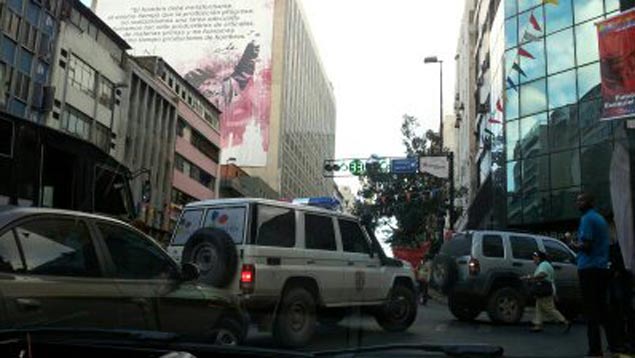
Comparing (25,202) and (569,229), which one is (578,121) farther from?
(25,202)

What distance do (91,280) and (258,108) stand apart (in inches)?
3501

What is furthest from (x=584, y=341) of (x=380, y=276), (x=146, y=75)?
(x=146, y=75)

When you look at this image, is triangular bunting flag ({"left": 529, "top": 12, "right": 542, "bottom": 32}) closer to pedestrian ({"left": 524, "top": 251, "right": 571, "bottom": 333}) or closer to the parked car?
pedestrian ({"left": 524, "top": 251, "right": 571, "bottom": 333})

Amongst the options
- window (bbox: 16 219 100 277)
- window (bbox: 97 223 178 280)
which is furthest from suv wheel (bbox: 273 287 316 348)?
window (bbox: 16 219 100 277)

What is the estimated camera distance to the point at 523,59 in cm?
3491

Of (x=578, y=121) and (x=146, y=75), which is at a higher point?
(x=146, y=75)

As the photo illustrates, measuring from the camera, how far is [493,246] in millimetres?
14797

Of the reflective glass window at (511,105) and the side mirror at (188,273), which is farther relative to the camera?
the reflective glass window at (511,105)

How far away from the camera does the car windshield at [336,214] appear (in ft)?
18.7

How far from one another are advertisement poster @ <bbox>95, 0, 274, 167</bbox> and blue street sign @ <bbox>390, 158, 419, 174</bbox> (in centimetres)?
5953

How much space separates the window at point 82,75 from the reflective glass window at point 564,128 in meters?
26.4

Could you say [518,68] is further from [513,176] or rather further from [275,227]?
[275,227]

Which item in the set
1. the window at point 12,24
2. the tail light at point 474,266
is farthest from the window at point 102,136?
the tail light at point 474,266

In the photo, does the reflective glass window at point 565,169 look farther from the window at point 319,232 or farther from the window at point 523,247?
the window at point 319,232
